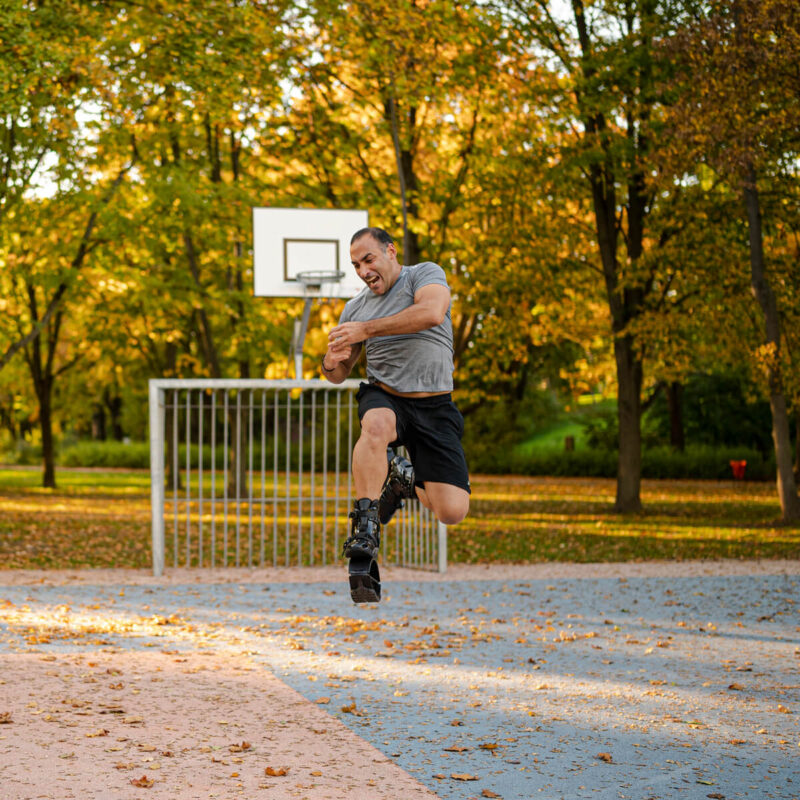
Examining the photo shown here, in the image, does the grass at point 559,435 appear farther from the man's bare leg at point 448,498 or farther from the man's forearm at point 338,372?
the man's forearm at point 338,372

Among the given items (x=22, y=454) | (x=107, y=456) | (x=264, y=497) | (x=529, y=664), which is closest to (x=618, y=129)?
(x=264, y=497)

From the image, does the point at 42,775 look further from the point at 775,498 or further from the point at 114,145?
the point at 775,498

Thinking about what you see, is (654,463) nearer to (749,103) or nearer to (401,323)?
(749,103)

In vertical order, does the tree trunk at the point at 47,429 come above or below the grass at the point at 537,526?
above

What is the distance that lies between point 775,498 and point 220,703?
23.5 metres

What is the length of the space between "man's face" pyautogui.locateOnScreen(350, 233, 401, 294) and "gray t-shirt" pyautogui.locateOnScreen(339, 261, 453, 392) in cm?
5

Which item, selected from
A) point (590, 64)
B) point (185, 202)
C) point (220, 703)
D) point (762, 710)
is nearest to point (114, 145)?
point (185, 202)

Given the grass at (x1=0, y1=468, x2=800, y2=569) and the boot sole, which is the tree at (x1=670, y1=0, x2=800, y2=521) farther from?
the boot sole

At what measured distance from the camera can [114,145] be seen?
21.5 m

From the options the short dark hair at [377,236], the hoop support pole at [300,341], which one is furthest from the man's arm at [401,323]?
the hoop support pole at [300,341]

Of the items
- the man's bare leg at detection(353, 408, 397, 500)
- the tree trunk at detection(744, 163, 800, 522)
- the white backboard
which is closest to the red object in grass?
the tree trunk at detection(744, 163, 800, 522)

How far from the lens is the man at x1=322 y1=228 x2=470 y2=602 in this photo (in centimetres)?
516

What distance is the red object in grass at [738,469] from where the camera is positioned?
3556cm

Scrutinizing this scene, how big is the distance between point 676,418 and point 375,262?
34702 mm
